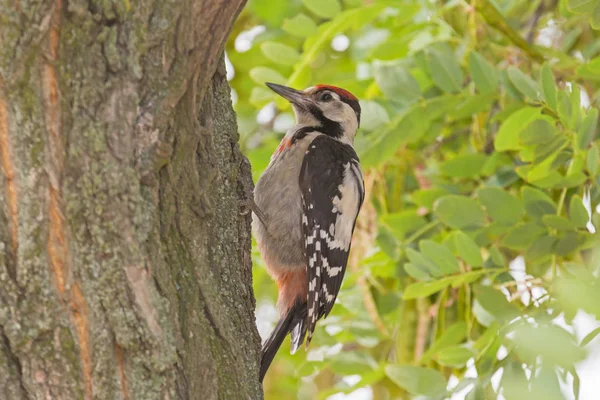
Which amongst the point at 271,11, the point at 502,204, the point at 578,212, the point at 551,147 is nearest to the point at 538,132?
the point at 551,147

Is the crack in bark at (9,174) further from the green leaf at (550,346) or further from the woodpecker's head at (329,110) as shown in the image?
the woodpecker's head at (329,110)

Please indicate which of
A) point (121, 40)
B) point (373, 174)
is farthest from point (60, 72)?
point (373, 174)

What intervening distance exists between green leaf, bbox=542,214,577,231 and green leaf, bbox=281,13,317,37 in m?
1.32

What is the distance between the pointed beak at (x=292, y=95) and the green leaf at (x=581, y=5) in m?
1.50

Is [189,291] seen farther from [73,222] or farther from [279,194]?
[279,194]

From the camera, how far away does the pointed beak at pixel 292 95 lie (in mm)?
3678

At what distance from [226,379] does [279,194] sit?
171 cm

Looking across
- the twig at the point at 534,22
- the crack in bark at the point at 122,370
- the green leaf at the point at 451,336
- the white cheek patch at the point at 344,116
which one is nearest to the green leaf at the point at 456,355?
the green leaf at the point at 451,336

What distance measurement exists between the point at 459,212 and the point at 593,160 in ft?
1.92

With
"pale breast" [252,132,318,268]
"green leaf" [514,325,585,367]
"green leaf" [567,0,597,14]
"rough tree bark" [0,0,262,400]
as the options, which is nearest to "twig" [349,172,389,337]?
"pale breast" [252,132,318,268]

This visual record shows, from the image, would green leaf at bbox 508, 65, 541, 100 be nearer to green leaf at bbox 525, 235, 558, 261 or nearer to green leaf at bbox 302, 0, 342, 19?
green leaf at bbox 525, 235, 558, 261

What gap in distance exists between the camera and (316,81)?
4730mm

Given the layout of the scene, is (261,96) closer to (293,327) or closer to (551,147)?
(293,327)

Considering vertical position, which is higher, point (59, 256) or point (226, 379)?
point (59, 256)
